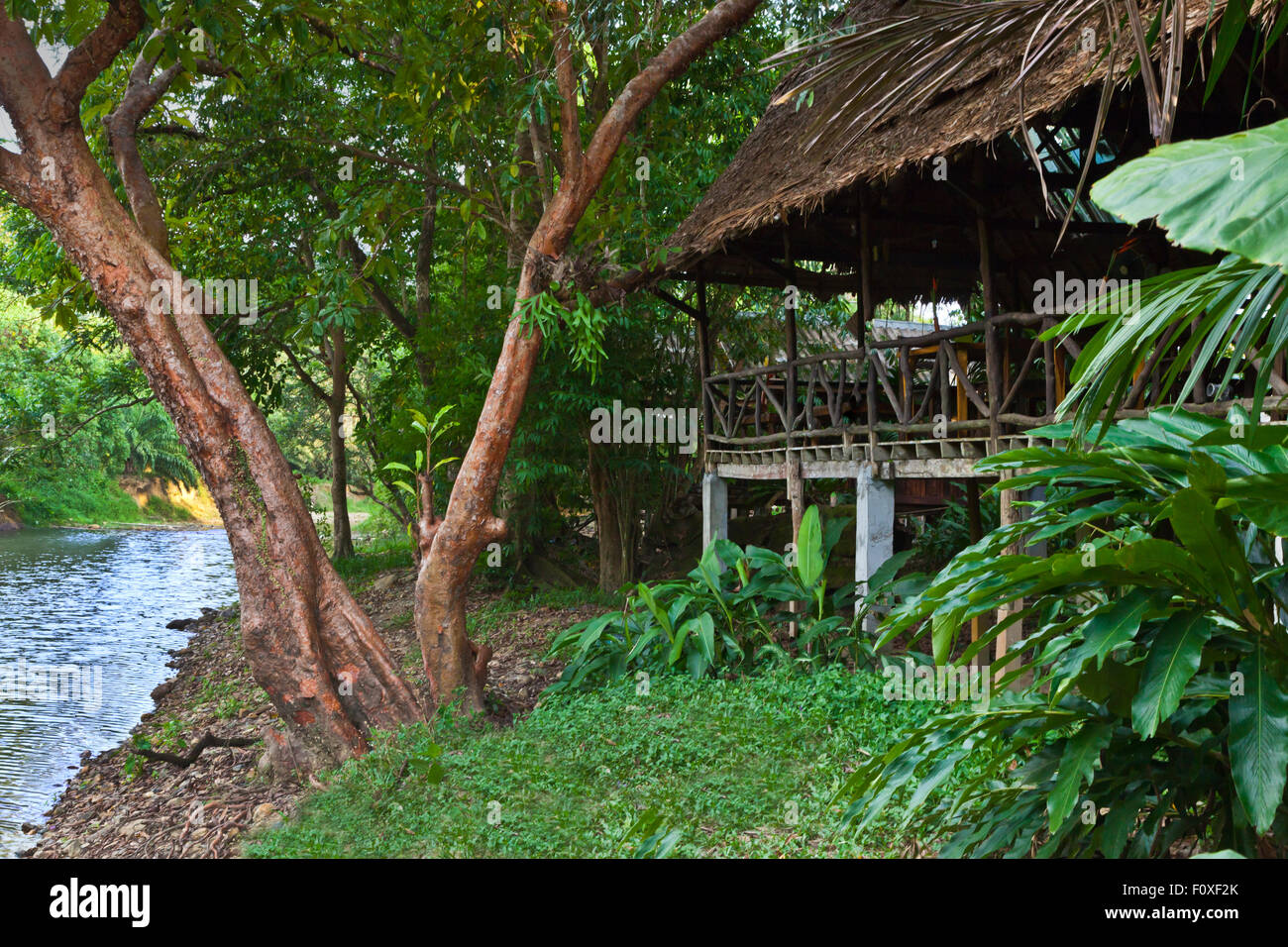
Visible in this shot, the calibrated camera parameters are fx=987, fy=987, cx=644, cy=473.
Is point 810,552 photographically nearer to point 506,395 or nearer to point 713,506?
point 506,395

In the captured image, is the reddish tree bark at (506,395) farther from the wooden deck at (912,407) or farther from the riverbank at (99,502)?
the riverbank at (99,502)

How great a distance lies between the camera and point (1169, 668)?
2.24 metres

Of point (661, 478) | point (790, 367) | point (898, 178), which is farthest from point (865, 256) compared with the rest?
point (661, 478)

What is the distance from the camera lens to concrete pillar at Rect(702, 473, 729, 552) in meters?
9.19

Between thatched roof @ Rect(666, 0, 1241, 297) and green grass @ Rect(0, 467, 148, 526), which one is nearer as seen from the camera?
thatched roof @ Rect(666, 0, 1241, 297)

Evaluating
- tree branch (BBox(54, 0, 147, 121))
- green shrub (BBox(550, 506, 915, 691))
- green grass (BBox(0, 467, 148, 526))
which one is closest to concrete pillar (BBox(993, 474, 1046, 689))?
green shrub (BBox(550, 506, 915, 691))

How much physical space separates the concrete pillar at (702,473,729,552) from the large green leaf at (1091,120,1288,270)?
8051 millimetres

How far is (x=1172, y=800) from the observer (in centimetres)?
262

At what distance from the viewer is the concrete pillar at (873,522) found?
7.00m

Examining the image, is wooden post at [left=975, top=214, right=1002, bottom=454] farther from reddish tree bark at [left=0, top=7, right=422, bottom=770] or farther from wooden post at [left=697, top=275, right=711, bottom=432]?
reddish tree bark at [left=0, top=7, right=422, bottom=770]

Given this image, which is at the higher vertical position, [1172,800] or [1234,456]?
[1234,456]
